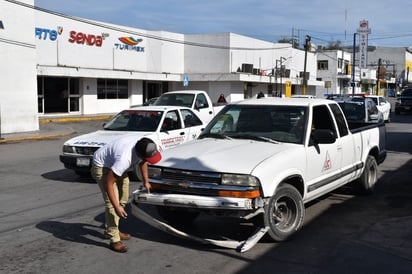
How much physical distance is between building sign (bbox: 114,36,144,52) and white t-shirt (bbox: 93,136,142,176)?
98.5 ft

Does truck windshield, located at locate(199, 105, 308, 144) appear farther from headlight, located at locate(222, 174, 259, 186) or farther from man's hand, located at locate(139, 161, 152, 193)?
man's hand, located at locate(139, 161, 152, 193)

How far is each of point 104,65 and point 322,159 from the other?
28.5m

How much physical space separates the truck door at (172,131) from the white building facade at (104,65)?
11542 mm

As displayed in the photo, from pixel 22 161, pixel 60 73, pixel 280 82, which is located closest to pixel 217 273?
pixel 22 161

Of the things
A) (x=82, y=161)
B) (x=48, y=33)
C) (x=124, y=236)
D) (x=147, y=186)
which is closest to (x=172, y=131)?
(x=82, y=161)

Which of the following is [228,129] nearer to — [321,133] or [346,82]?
[321,133]

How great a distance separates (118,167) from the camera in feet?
17.5

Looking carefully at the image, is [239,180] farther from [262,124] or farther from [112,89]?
[112,89]

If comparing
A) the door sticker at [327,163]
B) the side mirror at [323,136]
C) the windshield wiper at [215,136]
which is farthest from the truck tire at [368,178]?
the windshield wiper at [215,136]

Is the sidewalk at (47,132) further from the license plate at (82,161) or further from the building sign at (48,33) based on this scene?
the license plate at (82,161)

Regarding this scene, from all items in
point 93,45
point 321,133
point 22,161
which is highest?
point 93,45

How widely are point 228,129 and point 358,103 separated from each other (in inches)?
520

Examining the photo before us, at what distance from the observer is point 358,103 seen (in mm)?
18953

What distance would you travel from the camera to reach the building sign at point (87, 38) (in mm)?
30633
